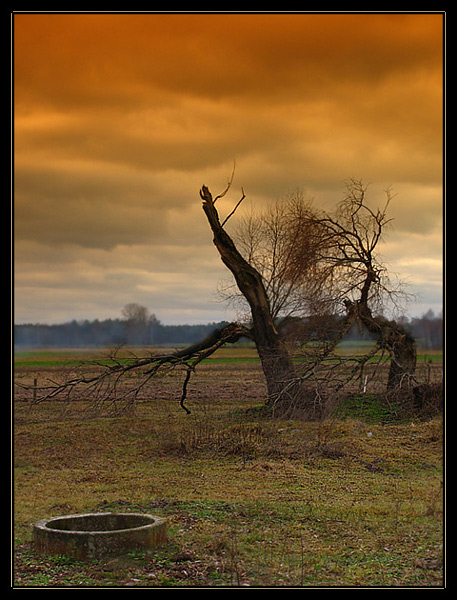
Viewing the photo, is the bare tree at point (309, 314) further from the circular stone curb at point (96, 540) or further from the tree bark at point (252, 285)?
the circular stone curb at point (96, 540)

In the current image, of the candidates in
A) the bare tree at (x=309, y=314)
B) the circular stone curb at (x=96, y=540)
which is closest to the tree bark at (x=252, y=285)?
the bare tree at (x=309, y=314)

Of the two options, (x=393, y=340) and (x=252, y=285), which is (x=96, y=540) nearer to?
(x=252, y=285)

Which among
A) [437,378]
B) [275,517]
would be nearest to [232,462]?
[275,517]

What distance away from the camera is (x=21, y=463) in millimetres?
12844

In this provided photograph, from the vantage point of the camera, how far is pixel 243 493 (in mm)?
10102

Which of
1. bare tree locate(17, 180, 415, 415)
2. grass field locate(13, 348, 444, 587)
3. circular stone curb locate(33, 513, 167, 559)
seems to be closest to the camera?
grass field locate(13, 348, 444, 587)

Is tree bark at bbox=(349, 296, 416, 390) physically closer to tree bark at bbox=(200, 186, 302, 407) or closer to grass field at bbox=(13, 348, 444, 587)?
grass field at bbox=(13, 348, 444, 587)

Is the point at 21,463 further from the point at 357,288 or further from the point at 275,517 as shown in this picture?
the point at 357,288

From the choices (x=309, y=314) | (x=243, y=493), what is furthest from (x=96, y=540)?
(x=309, y=314)

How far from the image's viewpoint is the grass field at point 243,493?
669 cm

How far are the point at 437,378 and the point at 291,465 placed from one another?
7.66 metres

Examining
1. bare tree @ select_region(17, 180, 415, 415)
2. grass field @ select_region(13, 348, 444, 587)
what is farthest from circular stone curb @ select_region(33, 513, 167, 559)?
bare tree @ select_region(17, 180, 415, 415)

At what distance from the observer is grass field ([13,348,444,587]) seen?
6.69 metres

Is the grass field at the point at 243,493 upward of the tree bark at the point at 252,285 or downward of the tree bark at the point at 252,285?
downward
